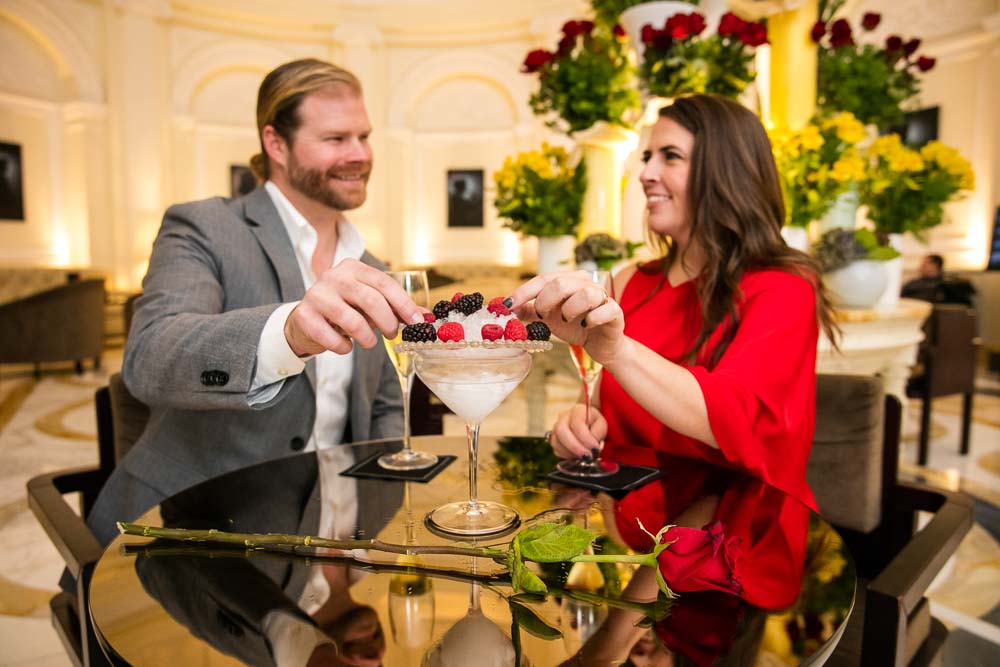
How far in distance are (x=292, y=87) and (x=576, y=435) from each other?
125 centimetres

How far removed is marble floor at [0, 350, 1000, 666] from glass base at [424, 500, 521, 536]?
6.26ft

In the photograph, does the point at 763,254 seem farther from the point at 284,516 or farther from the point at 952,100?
the point at 952,100

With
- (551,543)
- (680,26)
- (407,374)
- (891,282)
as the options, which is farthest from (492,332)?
(891,282)

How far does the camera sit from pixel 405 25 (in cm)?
1145

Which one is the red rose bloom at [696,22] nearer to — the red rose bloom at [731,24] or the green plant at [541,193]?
the red rose bloom at [731,24]

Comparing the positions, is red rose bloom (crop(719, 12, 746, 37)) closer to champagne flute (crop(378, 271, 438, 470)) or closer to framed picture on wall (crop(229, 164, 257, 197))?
champagne flute (crop(378, 271, 438, 470))

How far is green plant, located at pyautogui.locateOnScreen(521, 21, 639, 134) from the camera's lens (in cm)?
270

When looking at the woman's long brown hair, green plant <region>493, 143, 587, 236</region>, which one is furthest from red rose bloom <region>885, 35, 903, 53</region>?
the woman's long brown hair

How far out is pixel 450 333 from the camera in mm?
936

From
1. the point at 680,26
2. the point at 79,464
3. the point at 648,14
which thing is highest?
the point at 648,14

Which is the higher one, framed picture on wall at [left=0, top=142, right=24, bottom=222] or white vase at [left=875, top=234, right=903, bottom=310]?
framed picture on wall at [left=0, top=142, right=24, bottom=222]

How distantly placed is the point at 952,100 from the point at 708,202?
9712 millimetres

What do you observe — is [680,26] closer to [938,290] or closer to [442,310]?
[442,310]

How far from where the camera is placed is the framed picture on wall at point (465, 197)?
12.3m
